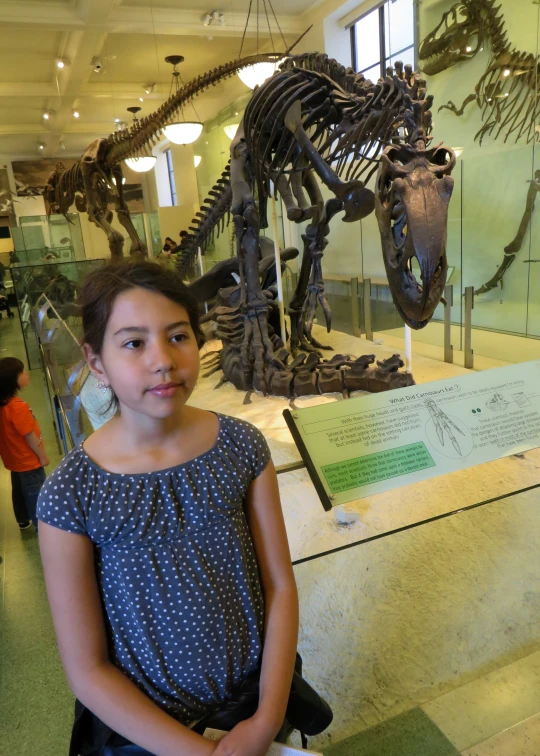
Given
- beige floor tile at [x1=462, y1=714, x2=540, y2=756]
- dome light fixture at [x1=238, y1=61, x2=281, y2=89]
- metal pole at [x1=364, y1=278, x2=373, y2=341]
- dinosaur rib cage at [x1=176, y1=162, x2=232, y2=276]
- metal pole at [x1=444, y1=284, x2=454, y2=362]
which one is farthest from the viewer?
metal pole at [x1=364, y1=278, x2=373, y2=341]

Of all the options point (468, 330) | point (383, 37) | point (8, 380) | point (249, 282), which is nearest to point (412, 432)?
point (8, 380)

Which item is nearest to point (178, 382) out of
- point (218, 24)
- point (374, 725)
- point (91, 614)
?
point (91, 614)

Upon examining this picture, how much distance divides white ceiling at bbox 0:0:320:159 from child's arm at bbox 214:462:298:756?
256 inches

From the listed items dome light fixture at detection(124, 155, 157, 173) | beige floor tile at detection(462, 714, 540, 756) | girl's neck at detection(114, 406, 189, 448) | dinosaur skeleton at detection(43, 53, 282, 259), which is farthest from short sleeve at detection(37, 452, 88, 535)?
dome light fixture at detection(124, 155, 157, 173)

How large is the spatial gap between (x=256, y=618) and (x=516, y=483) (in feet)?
5.83

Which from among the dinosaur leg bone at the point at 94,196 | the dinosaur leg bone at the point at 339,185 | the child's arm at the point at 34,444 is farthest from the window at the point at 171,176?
the child's arm at the point at 34,444

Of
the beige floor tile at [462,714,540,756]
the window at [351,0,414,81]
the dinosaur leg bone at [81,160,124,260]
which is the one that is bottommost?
the beige floor tile at [462,714,540,756]

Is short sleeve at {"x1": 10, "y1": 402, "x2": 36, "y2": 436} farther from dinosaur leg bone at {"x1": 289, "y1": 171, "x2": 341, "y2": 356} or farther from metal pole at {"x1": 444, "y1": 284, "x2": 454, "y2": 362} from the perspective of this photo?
metal pole at {"x1": 444, "y1": 284, "x2": 454, "y2": 362}

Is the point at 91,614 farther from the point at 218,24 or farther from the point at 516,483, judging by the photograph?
the point at 218,24

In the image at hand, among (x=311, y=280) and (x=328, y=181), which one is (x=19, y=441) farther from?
(x=311, y=280)

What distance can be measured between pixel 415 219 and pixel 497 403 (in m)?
0.79

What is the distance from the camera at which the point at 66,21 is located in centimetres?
614

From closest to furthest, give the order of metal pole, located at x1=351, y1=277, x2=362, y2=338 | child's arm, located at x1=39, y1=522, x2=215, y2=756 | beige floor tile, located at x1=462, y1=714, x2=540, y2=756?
child's arm, located at x1=39, y1=522, x2=215, y2=756 → beige floor tile, located at x1=462, y1=714, x2=540, y2=756 → metal pole, located at x1=351, y1=277, x2=362, y2=338

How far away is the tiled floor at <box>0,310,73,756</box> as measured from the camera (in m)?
1.68
